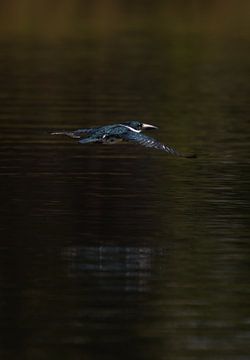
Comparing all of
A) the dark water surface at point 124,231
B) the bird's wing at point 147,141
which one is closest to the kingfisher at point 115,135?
the bird's wing at point 147,141

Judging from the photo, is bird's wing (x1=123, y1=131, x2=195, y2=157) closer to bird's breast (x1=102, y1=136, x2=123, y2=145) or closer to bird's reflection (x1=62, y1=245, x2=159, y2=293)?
bird's breast (x1=102, y1=136, x2=123, y2=145)

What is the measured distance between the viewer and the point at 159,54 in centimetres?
4378

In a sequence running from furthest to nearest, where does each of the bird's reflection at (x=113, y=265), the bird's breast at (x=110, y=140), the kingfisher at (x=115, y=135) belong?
the bird's breast at (x=110, y=140), the kingfisher at (x=115, y=135), the bird's reflection at (x=113, y=265)

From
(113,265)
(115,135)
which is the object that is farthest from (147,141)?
(113,265)

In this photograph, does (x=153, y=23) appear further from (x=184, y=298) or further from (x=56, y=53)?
(x=184, y=298)

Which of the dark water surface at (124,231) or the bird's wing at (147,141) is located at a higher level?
the bird's wing at (147,141)

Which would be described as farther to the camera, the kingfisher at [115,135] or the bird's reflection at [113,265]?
the kingfisher at [115,135]

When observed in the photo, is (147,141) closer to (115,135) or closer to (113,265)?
(115,135)

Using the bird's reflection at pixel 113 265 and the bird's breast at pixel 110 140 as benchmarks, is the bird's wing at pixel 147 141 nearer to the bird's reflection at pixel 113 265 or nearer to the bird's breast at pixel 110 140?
the bird's breast at pixel 110 140

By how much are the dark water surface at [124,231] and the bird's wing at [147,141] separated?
34.1 inches

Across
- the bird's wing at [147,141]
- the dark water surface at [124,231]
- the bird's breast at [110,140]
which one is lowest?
the dark water surface at [124,231]

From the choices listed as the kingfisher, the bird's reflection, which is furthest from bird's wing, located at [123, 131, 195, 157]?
the bird's reflection

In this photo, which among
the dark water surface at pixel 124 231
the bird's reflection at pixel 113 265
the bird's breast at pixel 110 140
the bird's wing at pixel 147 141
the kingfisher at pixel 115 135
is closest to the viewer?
the dark water surface at pixel 124 231

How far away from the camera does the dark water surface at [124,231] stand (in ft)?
42.5
